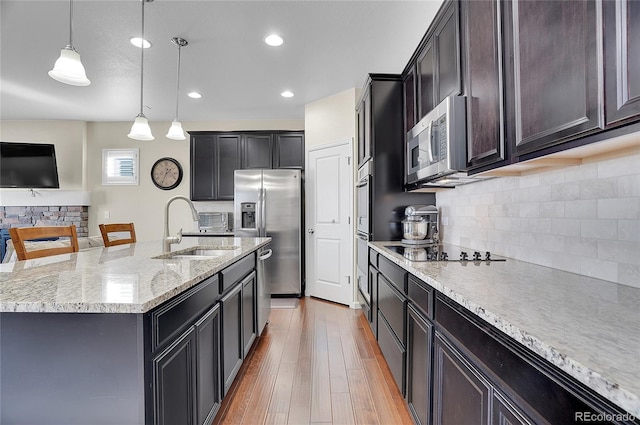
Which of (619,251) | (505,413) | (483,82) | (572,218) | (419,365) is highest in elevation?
(483,82)

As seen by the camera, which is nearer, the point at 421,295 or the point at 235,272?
the point at 421,295

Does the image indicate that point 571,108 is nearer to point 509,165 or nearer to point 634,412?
point 509,165

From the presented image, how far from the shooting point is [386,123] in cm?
293

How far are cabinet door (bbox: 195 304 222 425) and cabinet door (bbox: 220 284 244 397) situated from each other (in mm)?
88

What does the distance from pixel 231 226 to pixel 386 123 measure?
11.2 ft

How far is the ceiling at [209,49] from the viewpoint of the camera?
2.51 m

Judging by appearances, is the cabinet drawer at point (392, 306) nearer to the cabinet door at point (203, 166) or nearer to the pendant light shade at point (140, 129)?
the pendant light shade at point (140, 129)

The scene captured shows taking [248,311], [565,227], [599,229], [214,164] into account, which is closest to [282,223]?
[214,164]

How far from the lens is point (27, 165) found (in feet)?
17.1

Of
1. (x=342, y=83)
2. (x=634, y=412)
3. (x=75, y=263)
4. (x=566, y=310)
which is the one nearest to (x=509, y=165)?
(x=566, y=310)

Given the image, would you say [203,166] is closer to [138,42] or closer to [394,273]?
[138,42]

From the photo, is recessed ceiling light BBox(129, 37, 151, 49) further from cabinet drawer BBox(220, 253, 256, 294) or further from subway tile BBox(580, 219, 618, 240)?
subway tile BBox(580, 219, 618, 240)

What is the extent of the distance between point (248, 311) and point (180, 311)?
1.28 m

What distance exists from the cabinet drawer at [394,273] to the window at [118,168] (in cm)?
491
